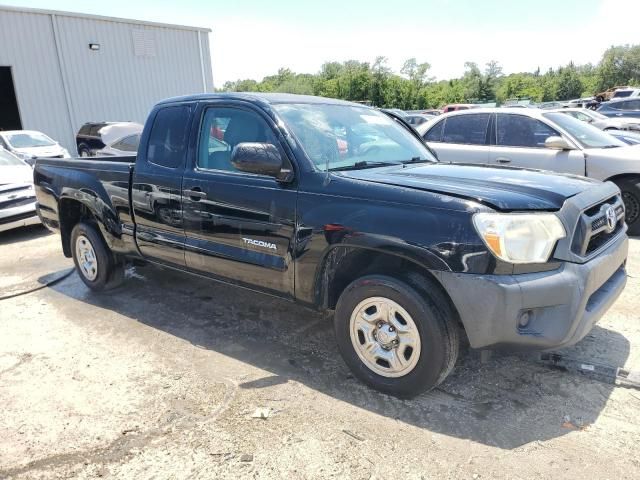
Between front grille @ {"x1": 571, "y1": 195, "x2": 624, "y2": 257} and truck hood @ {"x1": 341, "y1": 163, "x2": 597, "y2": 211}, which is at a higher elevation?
truck hood @ {"x1": 341, "y1": 163, "x2": 597, "y2": 211}

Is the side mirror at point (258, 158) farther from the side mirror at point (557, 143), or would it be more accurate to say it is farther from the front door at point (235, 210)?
the side mirror at point (557, 143)

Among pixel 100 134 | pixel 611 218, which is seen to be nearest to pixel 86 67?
pixel 100 134

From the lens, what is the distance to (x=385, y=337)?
3.11m

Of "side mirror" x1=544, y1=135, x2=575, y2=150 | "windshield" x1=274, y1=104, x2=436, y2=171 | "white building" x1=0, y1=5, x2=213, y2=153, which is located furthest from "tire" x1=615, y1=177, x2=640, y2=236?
"white building" x1=0, y1=5, x2=213, y2=153

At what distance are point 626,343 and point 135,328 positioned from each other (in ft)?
12.7

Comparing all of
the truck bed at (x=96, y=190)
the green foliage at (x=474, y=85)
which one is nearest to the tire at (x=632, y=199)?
the truck bed at (x=96, y=190)

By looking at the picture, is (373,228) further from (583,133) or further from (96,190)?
(583,133)

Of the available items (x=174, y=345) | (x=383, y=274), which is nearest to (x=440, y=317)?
(x=383, y=274)

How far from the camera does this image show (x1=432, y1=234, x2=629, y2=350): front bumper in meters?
2.69

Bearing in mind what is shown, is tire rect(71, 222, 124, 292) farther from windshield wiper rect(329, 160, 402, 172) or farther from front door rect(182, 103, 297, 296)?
windshield wiper rect(329, 160, 402, 172)

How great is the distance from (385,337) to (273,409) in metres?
0.80

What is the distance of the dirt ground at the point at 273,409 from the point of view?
8.64 feet

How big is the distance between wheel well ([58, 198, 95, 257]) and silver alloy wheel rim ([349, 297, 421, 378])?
334 cm

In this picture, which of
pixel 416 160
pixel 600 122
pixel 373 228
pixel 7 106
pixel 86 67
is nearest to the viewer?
pixel 373 228
